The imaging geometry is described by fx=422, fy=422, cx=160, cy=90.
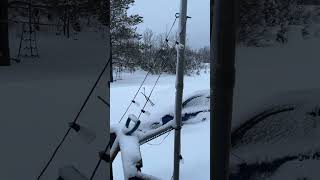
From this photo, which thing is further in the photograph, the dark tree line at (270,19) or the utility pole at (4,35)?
the dark tree line at (270,19)

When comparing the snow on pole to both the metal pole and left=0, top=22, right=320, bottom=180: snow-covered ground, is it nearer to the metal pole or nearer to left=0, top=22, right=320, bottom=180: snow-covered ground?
left=0, top=22, right=320, bottom=180: snow-covered ground

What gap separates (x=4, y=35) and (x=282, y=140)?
4.60 feet

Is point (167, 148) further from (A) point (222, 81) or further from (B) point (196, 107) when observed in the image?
(A) point (222, 81)

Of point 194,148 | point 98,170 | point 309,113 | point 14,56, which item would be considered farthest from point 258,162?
point 194,148

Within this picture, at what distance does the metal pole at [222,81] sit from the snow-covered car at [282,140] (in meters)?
0.92

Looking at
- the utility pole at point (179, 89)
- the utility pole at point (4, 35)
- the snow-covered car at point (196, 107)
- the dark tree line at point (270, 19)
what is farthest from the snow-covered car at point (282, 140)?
the snow-covered car at point (196, 107)

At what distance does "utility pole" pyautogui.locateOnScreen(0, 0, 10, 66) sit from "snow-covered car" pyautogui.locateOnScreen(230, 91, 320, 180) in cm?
110

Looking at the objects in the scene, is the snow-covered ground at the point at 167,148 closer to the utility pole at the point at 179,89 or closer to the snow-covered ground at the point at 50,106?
the utility pole at the point at 179,89

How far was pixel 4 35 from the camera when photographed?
149cm

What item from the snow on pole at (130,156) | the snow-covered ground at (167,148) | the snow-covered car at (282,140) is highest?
the snow-covered car at (282,140)

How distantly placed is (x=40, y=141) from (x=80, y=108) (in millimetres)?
191

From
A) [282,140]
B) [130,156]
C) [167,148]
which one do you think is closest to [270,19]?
[282,140]

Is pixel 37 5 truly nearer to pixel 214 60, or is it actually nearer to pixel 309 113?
pixel 214 60

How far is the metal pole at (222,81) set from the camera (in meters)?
1.10
